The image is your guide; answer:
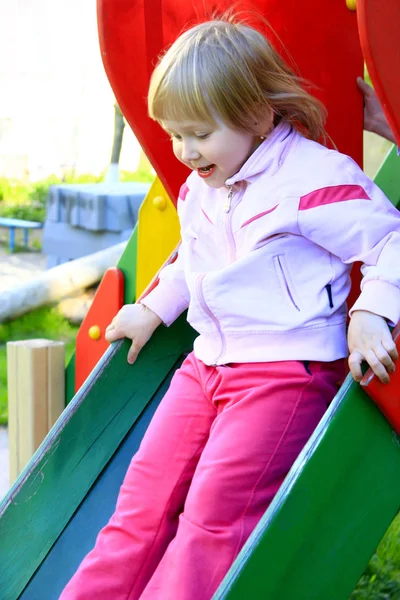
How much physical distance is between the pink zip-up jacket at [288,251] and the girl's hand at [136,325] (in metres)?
0.24

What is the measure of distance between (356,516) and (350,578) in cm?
10

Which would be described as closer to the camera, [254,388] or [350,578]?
[350,578]

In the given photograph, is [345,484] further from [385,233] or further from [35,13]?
[35,13]

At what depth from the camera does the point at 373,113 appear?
2.10 meters

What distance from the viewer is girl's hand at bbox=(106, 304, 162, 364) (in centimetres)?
194

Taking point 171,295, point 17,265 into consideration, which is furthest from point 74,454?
point 17,265

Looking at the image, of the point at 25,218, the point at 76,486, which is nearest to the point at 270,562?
the point at 76,486

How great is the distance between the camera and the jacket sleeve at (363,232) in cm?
141

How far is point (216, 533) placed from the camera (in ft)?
4.94

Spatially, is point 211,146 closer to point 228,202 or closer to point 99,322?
point 228,202

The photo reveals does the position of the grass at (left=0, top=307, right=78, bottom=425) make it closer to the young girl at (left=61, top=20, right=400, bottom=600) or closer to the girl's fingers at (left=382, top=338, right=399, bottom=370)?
the young girl at (left=61, top=20, right=400, bottom=600)

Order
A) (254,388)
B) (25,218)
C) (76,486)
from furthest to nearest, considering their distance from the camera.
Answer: (25,218)
(76,486)
(254,388)

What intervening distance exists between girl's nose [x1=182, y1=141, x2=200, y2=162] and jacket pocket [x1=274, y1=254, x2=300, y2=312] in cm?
24

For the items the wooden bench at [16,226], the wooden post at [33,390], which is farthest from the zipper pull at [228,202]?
the wooden bench at [16,226]
